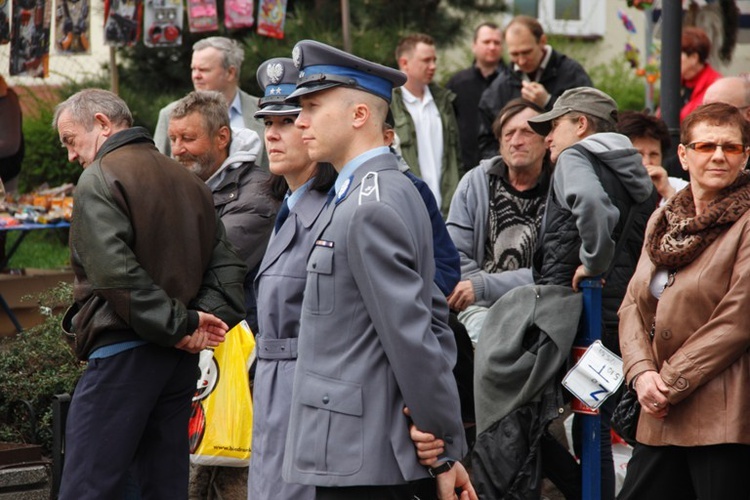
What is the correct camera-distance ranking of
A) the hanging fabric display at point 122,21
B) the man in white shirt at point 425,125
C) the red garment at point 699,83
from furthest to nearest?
the hanging fabric display at point 122,21, the man in white shirt at point 425,125, the red garment at point 699,83

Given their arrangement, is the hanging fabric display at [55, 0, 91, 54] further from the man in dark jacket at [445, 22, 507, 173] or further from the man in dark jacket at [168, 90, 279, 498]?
the man in dark jacket at [168, 90, 279, 498]

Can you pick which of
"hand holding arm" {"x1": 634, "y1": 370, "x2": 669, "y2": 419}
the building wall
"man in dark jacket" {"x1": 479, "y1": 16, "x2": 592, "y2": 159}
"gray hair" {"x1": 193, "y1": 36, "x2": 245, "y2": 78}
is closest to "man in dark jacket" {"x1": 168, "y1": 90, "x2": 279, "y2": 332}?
"gray hair" {"x1": 193, "y1": 36, "x2": 245, "y2": 78}

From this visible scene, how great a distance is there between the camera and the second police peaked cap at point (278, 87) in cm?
486

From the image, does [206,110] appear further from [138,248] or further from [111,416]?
[111,416]

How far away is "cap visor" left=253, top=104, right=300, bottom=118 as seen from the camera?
483 cm

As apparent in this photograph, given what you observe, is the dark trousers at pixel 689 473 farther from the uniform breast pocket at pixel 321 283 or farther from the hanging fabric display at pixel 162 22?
the hanging fabric display at pixel 162 22

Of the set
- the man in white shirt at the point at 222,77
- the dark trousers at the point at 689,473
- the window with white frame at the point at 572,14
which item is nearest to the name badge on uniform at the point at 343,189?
the dark trousers at the point at 689,473

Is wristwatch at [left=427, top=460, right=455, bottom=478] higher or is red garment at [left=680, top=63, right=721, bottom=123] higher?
red garment at [left=680, top=63, right=721, bottom=123]

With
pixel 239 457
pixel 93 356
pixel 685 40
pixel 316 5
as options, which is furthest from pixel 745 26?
pixel 93 356

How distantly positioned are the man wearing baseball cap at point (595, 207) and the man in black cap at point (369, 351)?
6.58 feet

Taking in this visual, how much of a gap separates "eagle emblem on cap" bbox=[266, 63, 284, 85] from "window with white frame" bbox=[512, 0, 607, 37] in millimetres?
14220

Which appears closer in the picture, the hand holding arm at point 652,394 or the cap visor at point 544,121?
the hand holding arm at point 652,394

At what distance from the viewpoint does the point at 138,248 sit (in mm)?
4879

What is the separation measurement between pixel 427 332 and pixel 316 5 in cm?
884
